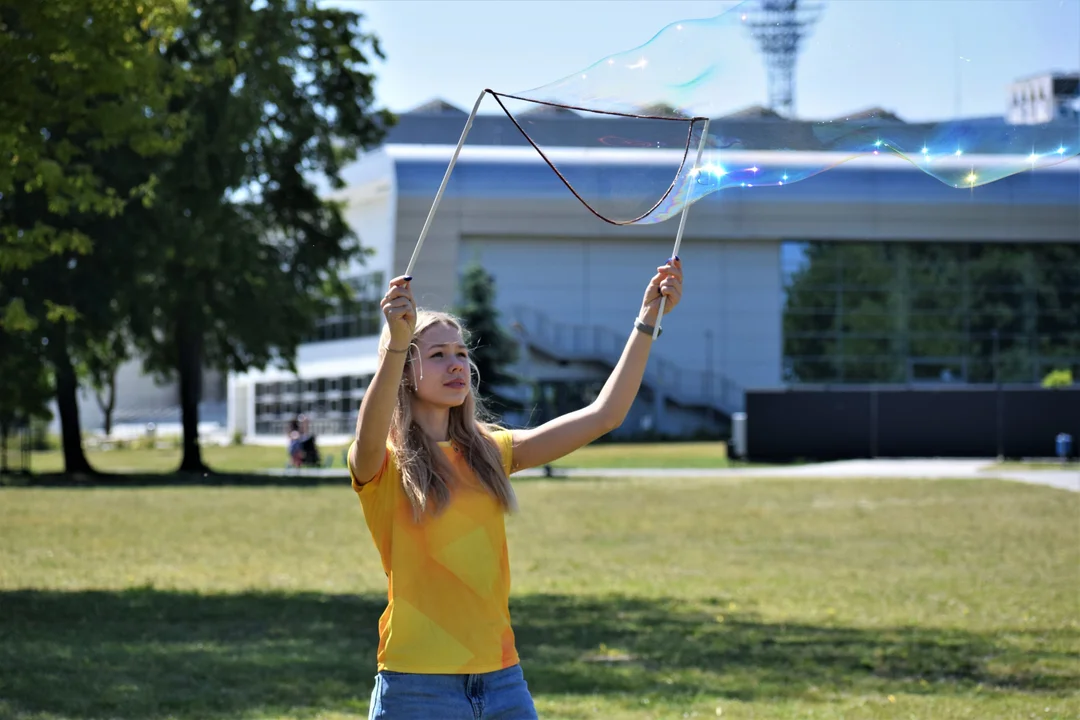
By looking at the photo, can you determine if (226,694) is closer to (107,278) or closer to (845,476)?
(107,278)

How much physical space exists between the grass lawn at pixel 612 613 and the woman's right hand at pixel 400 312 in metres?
4.64

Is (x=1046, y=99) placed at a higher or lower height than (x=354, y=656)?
higher

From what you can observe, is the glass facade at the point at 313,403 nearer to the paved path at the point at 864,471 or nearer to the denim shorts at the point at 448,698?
the paved path at the point at 864,471

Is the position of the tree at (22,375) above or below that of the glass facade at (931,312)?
below

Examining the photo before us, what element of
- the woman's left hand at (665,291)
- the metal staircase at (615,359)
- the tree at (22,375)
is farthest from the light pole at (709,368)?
the woman's left hand at (665,291)

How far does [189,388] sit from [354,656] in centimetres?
3050

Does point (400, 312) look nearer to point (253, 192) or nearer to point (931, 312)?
point (253, 192)

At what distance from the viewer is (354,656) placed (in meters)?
10.2

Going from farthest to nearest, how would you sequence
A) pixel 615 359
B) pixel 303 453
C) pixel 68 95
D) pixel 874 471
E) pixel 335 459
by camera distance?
pixel 615 359
pixel 335 459
pixel 303 453
pixel 874 471
pixel 68 95

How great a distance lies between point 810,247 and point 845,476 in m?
30.1

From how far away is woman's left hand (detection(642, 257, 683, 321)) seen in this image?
4.47m

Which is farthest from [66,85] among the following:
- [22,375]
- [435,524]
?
[22,375]

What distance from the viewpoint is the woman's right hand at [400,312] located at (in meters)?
3.92

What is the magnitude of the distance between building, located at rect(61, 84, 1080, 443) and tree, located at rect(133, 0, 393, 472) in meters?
22.0
